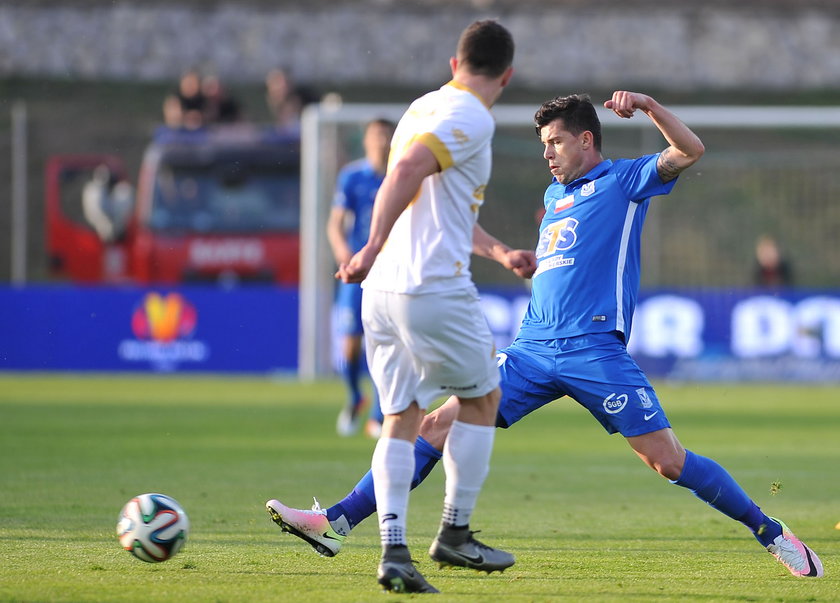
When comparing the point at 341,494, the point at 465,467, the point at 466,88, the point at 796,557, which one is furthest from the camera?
the point at 341,494

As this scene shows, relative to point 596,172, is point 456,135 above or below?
above

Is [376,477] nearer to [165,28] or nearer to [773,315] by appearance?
[773,315]

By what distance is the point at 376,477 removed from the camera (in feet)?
17.4

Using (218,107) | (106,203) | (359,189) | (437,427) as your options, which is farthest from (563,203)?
(106,203)

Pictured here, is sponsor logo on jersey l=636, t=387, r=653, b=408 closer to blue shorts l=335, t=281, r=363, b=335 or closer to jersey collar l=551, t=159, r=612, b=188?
jersey collar l=551, t=159, r=612, b=188

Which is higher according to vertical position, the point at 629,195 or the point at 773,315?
the point at 629,195

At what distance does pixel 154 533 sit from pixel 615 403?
6.45 ft

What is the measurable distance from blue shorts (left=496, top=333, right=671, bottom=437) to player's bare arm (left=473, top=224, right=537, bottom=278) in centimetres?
57

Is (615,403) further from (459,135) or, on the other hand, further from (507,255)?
(459,135)

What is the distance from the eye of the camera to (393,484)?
5223 millimetres

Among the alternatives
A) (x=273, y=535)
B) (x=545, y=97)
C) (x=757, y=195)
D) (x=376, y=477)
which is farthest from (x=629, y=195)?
(x=545, y=97)

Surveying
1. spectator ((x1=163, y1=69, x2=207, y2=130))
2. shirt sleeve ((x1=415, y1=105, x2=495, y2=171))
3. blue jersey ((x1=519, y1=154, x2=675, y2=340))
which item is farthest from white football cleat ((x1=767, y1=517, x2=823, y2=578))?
spectator ((x1=163, y1=69, x2=207, y2=130))

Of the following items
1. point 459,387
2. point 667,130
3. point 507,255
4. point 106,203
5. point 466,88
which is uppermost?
point 466,88

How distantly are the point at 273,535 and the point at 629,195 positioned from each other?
2327 mm
